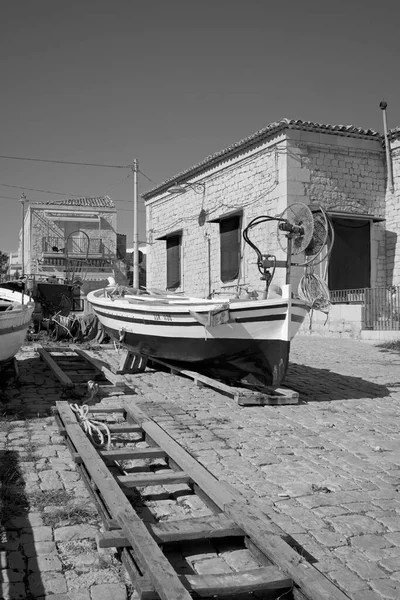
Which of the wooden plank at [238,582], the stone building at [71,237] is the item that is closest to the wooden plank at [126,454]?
the wooden plank at [238,582]

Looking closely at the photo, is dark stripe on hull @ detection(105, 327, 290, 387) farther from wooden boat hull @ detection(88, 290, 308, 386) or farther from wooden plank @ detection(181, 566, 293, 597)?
wooden plank @ detection(181, 566, 293, 597)

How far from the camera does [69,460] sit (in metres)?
4.71

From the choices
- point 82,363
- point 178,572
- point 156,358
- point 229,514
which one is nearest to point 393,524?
point 229,514

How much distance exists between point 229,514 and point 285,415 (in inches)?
130

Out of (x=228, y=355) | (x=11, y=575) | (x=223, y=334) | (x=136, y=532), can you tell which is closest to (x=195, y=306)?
(x=223, y=334)

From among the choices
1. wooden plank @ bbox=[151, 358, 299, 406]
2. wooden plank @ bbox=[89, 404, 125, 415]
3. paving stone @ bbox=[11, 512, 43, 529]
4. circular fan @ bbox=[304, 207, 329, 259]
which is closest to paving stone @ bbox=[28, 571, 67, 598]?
paving stone @ bbox=[11, 512, 43, 529]

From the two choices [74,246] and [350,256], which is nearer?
[350,256]

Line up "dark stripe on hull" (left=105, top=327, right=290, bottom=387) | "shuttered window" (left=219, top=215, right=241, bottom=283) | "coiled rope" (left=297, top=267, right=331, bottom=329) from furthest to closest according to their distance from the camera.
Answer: "shuttered window" (left=219, top=215, right=241, bottom=283), "coiled rope" (left=297, top=267, right=331, bottom=329), "dark stripe on hull" (left=105, top=327, right=290, bottom=387)

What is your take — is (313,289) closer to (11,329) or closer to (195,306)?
(195,306)

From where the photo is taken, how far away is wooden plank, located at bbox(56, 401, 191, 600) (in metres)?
2.51

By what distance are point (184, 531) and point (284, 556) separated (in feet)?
2.06

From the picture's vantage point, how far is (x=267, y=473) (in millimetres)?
4516

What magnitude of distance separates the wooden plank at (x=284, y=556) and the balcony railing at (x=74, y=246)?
41.4 meters

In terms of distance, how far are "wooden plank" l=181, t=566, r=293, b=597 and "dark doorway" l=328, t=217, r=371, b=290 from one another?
14785 millimetres
